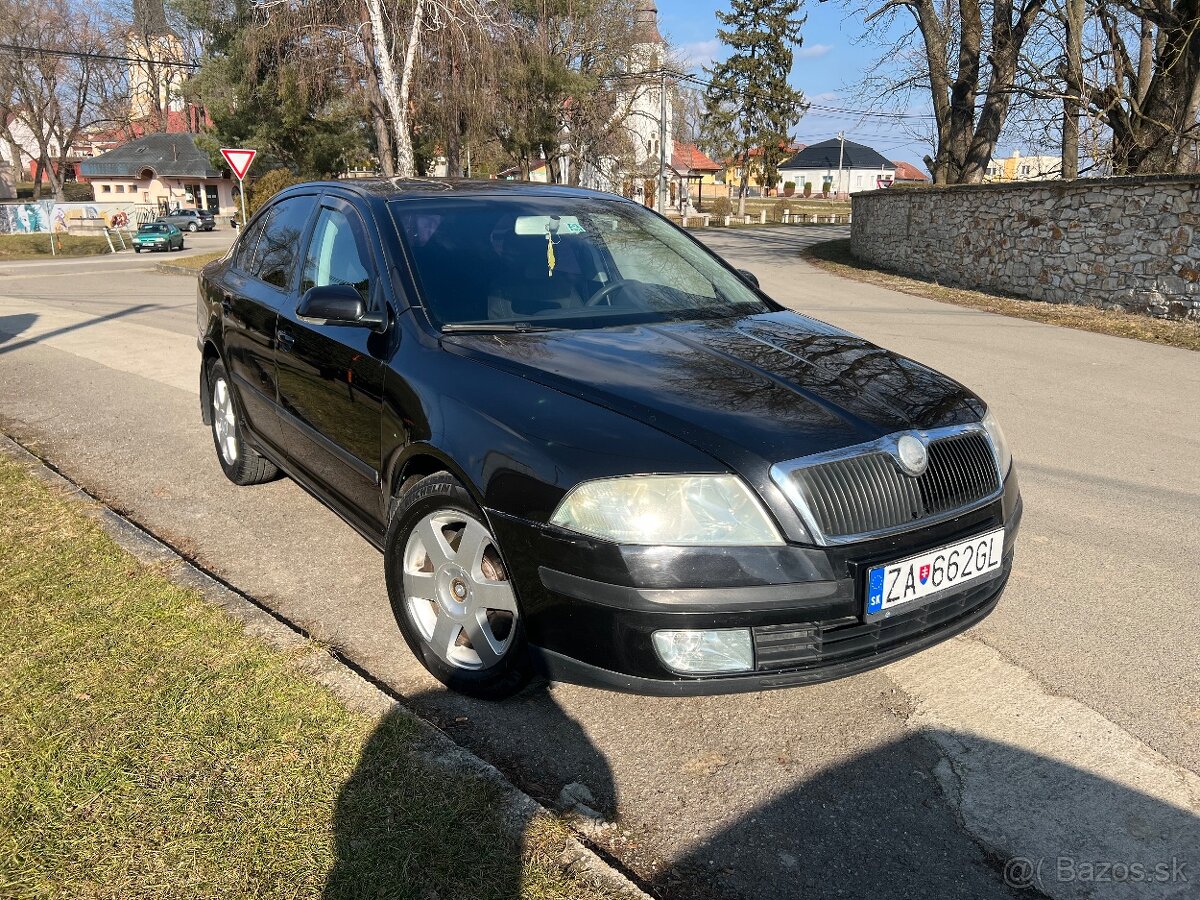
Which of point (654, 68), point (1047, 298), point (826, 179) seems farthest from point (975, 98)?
point (826, 179)

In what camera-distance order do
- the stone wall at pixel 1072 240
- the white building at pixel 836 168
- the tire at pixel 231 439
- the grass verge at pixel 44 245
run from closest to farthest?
1. the tire at pixel 231 439
2. the stone wall at pixel 1072 240
3. the grass verge at pixel 44 245
4. the white building at pixel 836 168

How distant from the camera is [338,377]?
362 cm

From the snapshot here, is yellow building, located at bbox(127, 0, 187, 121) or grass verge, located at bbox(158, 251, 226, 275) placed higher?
yellow building, located at bbox(127, 0, 187, 121)

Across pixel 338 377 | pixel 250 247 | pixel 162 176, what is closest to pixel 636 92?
pixel 162 176

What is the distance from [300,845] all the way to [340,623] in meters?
1.39

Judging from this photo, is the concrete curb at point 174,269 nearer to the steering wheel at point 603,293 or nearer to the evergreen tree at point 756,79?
the steering wheel at point 603,293

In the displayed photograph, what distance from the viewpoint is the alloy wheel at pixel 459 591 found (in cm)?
287

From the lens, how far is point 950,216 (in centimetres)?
1744

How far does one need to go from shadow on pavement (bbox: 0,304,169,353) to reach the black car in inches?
340

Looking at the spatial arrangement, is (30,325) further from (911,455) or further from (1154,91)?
(1154,91)

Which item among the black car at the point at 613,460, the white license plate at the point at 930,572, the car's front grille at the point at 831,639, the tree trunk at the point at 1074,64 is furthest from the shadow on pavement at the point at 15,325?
the tree trunk at the point at 1074,64

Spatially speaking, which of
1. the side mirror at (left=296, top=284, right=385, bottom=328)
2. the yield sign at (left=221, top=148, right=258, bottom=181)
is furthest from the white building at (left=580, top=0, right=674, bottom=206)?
the side mirror at (left=296, top=284, right=385, bottom=328)

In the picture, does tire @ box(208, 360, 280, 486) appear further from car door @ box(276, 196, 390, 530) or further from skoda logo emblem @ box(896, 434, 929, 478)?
skoda logo emblem @ box(896, 434, 929, 478)

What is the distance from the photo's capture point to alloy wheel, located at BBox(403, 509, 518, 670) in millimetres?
2869
